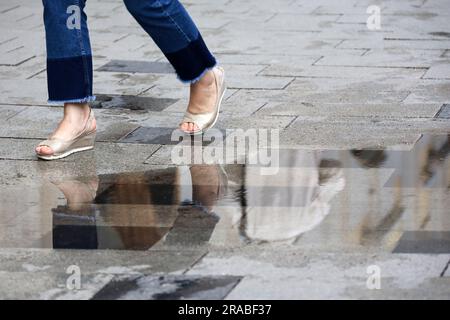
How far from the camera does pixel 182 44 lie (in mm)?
5047

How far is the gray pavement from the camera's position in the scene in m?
3.38

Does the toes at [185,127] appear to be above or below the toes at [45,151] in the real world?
below

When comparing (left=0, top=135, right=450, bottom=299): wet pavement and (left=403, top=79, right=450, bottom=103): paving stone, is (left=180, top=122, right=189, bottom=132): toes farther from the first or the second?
(left=403, top=79, right=450, bottom=103): paving stone

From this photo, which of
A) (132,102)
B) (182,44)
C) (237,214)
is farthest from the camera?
(132,102)

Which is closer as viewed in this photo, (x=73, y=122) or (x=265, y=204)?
(x=265, y=204)

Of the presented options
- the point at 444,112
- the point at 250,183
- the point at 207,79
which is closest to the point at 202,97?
the point at 207,79

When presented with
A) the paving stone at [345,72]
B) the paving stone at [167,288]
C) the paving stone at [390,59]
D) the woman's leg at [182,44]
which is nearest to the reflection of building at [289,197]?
the paving stone at [167,288]

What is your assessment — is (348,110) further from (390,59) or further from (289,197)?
(289,197)

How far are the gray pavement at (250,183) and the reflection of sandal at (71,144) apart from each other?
6cm

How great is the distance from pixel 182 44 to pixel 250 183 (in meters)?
0.96

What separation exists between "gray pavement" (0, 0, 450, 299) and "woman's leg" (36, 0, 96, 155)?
0.57ft

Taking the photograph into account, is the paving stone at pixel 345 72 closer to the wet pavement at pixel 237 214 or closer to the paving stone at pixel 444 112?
the paving stone at pixel 444 112

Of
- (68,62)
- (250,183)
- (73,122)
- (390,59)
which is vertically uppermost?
(68,62)

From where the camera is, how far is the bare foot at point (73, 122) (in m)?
4.89
